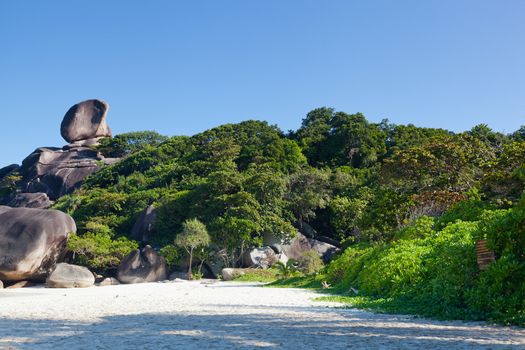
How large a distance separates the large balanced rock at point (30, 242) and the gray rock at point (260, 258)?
495 inches

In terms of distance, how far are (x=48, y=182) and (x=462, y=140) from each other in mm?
51390

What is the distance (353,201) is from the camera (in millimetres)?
38219

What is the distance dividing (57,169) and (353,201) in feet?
135

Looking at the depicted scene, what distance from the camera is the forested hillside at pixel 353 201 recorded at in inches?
328

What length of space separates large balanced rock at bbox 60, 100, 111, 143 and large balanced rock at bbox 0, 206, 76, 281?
3993 cm

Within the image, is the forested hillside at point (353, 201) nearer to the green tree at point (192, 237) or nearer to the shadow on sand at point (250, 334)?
the green tree at point (192, 237)

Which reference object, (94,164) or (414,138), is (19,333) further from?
(94,164)

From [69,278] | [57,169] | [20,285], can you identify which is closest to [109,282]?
[69,278]

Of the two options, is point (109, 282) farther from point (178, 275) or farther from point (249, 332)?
point (249, 332)

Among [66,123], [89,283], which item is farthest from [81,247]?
[66,123]

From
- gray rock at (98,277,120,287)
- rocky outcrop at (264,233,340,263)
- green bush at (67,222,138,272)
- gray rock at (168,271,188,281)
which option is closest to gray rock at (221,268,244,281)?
gray rock at (168,271,188,281)

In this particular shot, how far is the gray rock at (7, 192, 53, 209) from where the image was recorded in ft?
167

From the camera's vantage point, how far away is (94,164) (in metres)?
61.2

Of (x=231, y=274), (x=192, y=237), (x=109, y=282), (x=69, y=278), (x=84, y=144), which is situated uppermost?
(x=84, y=144)
